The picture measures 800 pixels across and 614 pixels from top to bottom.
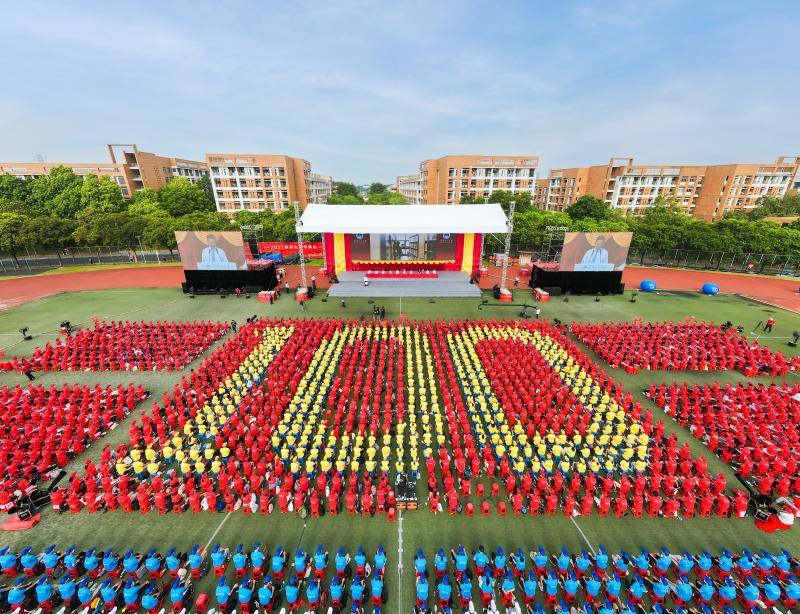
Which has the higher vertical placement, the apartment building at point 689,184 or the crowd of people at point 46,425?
the apartment building at point 689,184

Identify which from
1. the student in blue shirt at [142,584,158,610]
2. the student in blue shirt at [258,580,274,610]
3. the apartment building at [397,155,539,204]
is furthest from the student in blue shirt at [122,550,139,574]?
the apartment building at [397,155,539,204]

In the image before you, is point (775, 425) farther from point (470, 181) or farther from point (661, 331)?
point (470, 181)

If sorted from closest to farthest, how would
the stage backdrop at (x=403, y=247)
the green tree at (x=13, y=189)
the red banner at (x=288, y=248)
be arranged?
the stage backdrop at (x=403, y=247)
the red banner at (x=288, y=248)
the green tree at (x=13, y=189)

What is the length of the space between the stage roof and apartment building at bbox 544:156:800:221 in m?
61.1

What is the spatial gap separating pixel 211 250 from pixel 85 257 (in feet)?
99.0

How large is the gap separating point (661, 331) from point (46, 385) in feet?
117

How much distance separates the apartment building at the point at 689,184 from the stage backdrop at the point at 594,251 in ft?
182

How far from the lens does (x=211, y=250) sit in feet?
98.4

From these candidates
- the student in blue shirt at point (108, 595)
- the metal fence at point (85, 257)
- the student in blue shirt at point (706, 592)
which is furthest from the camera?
the metal fence at point (85, 257)

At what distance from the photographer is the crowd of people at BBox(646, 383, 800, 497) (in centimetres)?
1100

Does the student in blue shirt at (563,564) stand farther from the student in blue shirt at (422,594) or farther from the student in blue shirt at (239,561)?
the student in blue shirt at (239,561)

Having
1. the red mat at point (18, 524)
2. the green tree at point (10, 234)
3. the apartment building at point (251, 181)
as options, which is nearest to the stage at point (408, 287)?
the red mat at point (18, 524)

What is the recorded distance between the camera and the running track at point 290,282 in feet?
105

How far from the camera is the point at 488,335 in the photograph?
21.2 meters
